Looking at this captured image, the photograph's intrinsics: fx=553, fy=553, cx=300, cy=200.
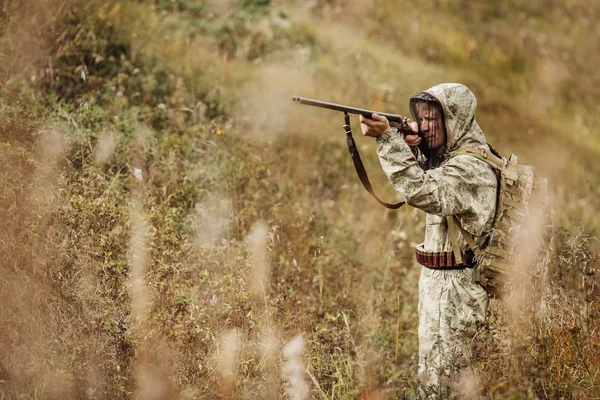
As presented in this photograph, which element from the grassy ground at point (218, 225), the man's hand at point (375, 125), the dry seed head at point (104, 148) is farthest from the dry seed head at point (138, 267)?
the man's hand at point (375, 125)

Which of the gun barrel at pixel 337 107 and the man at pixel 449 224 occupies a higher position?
the gun barrel at pixel 337 107

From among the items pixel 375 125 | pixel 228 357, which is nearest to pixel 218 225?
pixel 228 357

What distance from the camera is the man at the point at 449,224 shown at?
129 inches

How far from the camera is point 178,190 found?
4.86m

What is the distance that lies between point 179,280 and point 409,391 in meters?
1.76

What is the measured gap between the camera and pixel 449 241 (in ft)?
11.5

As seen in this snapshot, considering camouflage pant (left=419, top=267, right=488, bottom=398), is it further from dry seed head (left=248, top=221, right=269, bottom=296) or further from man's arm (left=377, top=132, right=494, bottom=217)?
dry seed head (left=248, top=221, right=269, bottom=296)

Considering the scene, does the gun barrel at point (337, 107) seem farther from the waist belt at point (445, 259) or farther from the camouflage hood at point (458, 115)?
the waist belt at point (445, 259)

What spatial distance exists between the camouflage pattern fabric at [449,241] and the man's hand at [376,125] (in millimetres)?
34

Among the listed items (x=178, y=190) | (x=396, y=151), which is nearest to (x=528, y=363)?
(x=396, y=151)

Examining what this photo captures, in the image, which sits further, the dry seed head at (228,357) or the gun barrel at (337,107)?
the dry seed head at (228,357)

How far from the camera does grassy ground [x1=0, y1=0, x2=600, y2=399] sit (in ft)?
11.0

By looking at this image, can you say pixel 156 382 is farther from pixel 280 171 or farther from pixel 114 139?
pixel 280 171

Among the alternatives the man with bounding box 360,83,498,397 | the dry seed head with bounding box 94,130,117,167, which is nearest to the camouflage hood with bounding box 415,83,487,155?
the man with bounding box 360,83,498,397
